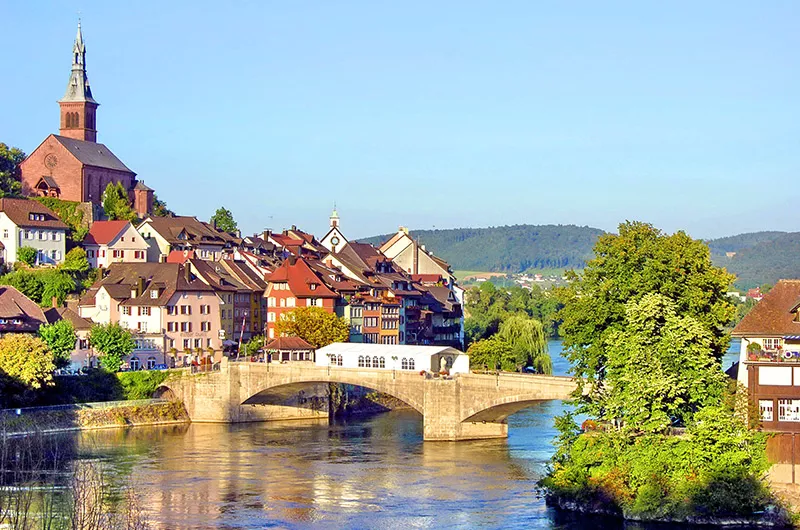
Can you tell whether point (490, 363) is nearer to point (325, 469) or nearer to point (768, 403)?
point (325, 469)

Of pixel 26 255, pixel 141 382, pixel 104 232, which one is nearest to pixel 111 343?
pixel 141 382

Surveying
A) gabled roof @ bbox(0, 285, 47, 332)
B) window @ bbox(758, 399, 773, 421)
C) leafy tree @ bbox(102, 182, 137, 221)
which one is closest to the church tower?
leafy tree @ bbox(102, 182, 137, 221)

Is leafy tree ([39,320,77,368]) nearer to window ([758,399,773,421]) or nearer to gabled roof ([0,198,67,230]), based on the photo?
gabled roof ([0,198,67,230])

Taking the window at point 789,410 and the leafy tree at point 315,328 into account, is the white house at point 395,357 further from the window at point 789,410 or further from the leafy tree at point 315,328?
the window at point 789,410

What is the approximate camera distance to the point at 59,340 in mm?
100688

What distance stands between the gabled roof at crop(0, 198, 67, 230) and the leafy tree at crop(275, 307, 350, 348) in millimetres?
27337

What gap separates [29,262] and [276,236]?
36.0 meters

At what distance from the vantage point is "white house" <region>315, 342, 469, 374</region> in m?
94.2

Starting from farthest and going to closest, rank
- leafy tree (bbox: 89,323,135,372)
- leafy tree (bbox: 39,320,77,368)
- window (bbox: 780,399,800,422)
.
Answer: leafy tree (bbox: 89,323,135,372), leafy tree (bbox: 39,320,77,368), window (bbox: 780,399,800,422)

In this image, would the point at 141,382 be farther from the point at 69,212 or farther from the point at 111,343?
→ the point at 69,212

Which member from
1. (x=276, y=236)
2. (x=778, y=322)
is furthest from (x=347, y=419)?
(x=276, y=236)

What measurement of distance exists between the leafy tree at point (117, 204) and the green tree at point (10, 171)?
Answer: 8.36 meters

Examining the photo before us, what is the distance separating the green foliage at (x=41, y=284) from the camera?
116375 millimetres

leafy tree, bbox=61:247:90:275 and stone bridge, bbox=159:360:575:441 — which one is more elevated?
leafy tree, bbox=61:247:90:275
